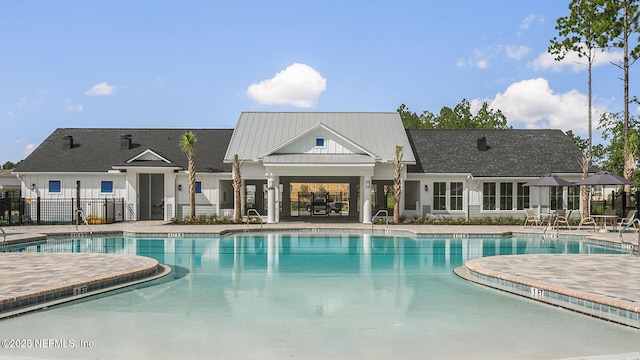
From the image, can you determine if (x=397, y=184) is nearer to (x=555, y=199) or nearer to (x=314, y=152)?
(x=314, y=152)

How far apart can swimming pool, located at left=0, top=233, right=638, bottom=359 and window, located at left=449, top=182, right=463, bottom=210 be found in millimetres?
14209

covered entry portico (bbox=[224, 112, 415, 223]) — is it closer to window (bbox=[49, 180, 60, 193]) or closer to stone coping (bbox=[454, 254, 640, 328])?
window (bbox=[49, 180, 60, 193])

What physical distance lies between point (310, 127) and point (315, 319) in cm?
2313

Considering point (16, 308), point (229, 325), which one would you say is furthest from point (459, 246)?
point (16, 308)

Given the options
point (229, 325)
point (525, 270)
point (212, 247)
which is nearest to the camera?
point (229, 325)

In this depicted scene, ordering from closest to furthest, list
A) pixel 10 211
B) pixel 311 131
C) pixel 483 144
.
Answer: pixel 10 211, pixel 311 131, pixel 483 144

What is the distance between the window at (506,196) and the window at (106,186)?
20228mm

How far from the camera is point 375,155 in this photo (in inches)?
1015

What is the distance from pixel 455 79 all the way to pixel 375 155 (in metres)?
6.31

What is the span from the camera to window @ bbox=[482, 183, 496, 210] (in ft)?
89.0

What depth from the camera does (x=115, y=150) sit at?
97.2 feet

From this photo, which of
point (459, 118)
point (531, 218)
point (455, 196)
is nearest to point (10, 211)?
point (455, 196)

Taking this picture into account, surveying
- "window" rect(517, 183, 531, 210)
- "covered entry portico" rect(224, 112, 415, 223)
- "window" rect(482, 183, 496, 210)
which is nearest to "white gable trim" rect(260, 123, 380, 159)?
"covered entry portico" rect(224, 112, 415, 223)

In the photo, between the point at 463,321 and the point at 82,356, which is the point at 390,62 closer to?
the point at 463,321
